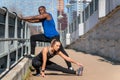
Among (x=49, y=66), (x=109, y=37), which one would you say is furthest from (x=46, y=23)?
(x=109, y=37)

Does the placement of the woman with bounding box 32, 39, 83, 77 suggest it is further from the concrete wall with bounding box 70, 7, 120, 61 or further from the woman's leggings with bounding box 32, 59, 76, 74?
the concrete wall with bounding box 70, 7, 120, 61

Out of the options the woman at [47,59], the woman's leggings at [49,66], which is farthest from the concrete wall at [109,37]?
the woman at [47,59]

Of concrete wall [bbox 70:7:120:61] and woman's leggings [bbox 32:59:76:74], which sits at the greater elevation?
concrete wall [bbox 70:7:120:61]

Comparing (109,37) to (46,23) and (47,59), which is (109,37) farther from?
(47,59)

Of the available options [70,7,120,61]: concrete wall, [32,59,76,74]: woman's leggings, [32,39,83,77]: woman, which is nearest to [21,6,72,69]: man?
[32,39,83,77]: woman

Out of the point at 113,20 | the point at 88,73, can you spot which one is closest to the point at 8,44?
the point at 88,73

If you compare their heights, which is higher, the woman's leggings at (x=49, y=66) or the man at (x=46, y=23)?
the man at (x=46, y=23)

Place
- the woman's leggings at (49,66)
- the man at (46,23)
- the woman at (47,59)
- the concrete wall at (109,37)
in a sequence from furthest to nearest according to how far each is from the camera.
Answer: the concrete wall at (109,37)
the man at (46,23)
the woman's leggings at (49,66)
the woman at (47,59)

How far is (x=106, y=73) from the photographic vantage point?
37.8 ft

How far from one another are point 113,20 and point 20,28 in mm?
5884

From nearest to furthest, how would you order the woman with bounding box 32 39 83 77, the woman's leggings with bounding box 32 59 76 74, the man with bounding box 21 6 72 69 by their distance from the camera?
the woman with bounding box 32 39 83 77 < the woman's leggings with bounding box 32 59 76 74 < the man with bounding box 21 6 72 69

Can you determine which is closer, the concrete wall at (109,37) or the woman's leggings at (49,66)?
the woman's leggings at (49,66)

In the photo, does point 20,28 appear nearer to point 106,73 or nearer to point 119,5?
point 106,73

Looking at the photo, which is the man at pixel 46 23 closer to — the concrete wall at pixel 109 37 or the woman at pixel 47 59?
the woman at pixel 47 59
